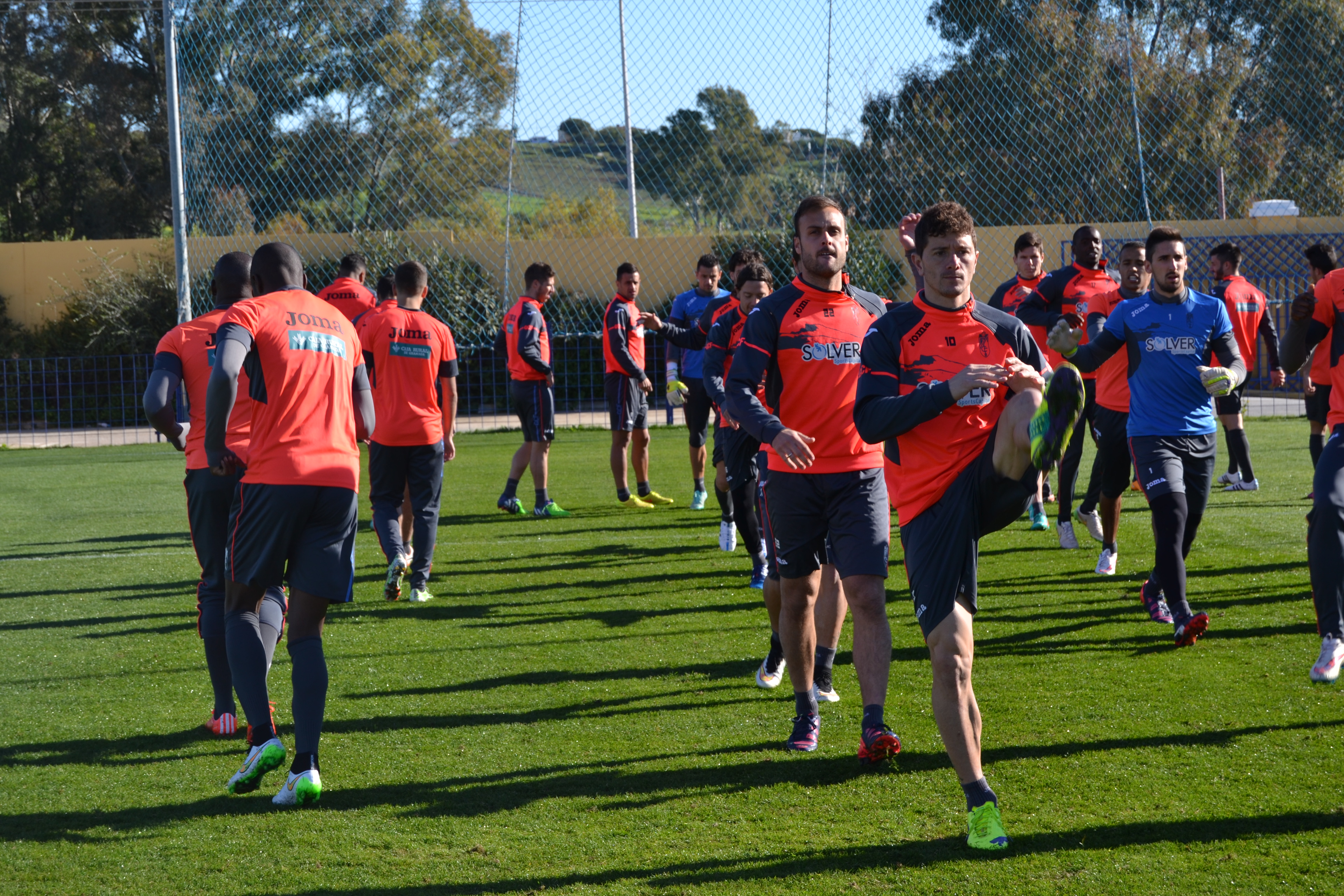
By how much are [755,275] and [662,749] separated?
8.95 feet

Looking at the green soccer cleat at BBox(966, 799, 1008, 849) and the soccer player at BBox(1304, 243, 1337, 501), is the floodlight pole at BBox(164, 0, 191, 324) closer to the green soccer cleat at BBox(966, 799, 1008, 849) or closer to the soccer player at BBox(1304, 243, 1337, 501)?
the soccer player at BBox(1304, 243, 1337, 501)

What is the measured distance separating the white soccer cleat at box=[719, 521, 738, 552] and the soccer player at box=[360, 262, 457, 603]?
7.51 ft

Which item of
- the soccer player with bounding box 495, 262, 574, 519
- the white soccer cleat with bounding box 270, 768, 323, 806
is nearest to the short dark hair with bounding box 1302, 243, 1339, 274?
the white soccer cleat with bounding box 270, 768, 323, 806

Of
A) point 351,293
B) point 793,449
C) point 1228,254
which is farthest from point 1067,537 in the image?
point 351,293

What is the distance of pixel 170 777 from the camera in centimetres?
455

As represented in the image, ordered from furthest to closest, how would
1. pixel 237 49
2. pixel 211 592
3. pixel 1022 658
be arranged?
pixel 237 49, pixel 1022 658, pixel 211 592

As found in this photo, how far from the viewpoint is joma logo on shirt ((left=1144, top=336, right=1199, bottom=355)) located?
19.6 ft

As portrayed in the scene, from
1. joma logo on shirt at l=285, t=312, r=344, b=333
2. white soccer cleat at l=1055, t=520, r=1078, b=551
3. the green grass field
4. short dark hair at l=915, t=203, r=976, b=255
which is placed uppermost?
short dark hair at l=915, t=203, r=976, b=255

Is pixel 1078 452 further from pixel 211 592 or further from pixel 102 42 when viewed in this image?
pixel 102 42

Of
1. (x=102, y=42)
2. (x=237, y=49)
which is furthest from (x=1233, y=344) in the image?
(x=102, y=42)

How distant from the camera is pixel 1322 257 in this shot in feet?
22.5

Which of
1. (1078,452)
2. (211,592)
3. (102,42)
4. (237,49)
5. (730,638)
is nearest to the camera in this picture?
(211,592)

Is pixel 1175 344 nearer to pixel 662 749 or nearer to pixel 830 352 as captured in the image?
pixel 830 352

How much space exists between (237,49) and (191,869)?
17.2m
